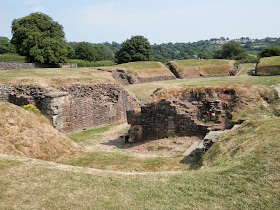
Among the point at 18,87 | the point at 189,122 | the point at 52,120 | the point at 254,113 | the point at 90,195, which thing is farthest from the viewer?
the point at 18,87

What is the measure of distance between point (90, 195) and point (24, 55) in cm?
4198

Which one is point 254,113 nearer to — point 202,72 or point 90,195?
point 90,195

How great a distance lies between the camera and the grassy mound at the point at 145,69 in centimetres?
4231

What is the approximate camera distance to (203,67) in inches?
1907

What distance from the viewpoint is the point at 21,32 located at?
4128 cm

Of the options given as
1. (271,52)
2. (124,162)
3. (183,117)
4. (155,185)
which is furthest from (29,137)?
(271,52)

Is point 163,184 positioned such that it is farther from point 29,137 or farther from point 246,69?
point 246,69

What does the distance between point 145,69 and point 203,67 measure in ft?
33.4

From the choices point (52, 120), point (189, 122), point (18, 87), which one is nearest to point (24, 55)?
point (18, 87)

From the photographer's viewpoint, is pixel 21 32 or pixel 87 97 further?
pixel 21 32

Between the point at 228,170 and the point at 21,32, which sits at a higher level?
the point at 21,32

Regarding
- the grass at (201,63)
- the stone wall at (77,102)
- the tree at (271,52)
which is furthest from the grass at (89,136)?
the tree at (271,52)

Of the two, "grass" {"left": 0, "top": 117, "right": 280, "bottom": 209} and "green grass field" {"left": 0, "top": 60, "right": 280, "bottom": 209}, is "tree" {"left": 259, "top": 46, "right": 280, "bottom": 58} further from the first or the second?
"grass" {"left": 0, "top": 117, "right": 280, "bottom": 209}

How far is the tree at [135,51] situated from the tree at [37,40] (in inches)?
603
